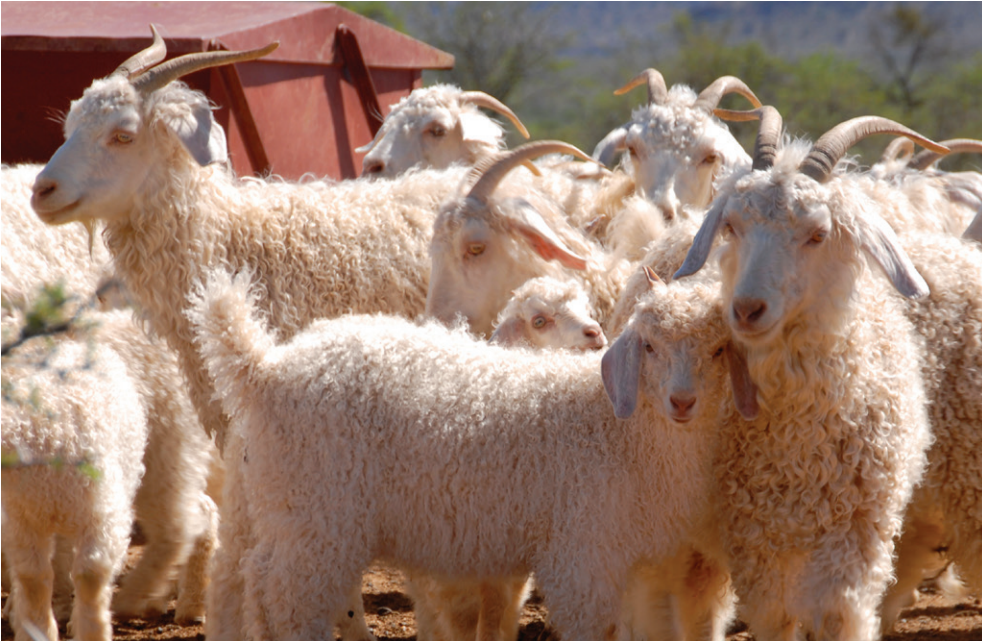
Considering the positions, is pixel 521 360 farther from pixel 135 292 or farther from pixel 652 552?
pixel 135 292

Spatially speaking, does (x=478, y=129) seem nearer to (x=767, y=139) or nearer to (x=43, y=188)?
(x=43, y=188)

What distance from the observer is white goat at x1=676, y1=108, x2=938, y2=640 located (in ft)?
12.2

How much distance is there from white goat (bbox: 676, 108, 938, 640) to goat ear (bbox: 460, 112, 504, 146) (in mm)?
3045

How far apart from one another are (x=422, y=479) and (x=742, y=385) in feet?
3.61

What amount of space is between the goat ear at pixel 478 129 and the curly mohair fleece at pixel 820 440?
10.4ft

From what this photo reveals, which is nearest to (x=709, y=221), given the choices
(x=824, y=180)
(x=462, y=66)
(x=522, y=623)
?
(x=824, y=180)

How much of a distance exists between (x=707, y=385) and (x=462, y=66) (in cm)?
1712

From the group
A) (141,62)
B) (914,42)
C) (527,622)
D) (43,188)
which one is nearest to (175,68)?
(141,62)

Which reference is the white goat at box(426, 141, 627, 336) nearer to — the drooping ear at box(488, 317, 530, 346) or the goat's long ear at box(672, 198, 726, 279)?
the drooping ear at box(488, 317, 530, 346)

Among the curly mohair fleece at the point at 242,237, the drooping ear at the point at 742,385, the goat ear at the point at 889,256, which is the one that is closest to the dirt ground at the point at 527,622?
the curly mohair fleece at the point at 242,237

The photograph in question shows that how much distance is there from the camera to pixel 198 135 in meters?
4.98

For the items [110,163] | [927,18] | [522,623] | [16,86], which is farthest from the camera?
[927,18]

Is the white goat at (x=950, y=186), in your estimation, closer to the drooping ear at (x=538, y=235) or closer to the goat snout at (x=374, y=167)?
the drooping ear at (x=538, y=235)

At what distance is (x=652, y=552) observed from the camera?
3896 millimetres
